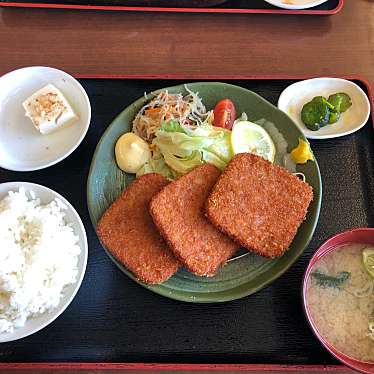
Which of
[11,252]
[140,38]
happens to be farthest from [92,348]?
[140,38]

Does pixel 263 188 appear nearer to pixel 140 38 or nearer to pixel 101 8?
pixel 140 38

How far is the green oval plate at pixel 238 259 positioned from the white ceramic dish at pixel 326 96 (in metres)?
0.17

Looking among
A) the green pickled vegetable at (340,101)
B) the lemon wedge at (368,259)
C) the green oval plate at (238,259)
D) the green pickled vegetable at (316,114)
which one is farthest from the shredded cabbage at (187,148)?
the lemon wedge at (368,259)

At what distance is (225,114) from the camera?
7.17 ft

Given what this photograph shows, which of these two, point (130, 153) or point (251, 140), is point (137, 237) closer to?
point (130, 153)

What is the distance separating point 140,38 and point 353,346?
1.84 meters

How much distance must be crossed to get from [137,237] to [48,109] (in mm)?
770

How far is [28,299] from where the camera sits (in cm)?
176

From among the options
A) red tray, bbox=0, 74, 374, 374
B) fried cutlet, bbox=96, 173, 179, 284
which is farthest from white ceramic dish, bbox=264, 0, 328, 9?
red tray, bbox=0, 74, 374, 374

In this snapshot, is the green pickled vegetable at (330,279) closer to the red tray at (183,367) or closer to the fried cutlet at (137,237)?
the red tray at (183,367)

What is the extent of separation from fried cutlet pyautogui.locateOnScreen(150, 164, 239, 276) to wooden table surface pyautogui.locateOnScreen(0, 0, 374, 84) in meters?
0.81

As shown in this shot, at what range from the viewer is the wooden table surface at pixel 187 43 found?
2488 mm

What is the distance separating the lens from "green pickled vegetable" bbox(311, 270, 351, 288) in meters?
1.88

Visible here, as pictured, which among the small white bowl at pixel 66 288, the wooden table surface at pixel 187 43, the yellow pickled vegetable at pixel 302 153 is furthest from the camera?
the wooden table surface at pixel 187 43
